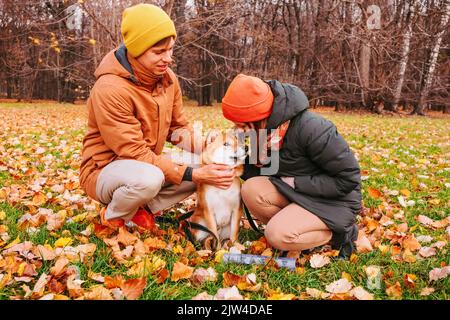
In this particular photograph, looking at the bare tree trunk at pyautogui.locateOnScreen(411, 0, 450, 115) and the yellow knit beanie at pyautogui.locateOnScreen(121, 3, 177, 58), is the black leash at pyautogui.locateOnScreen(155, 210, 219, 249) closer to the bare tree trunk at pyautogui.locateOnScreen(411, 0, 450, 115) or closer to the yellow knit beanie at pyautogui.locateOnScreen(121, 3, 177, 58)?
the yellow knit beanie at pyautogui.locateOnScreen(121, 3, 177, 58)

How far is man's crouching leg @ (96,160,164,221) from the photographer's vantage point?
8.83ft

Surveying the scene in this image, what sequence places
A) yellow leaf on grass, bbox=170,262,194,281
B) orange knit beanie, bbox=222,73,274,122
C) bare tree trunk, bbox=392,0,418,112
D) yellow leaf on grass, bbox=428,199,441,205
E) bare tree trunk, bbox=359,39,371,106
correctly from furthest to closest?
bare tree trunk, bbox=359,39,371,106
bare tree trunk, bbox=392,0,418,112
yellow leaf on grass, bbox=428,199,441,205
orange knit beanie, bbox=222,73,274,122
yellow leaf on grass, bbox=170,262,194,281

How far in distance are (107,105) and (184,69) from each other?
26.6 metres

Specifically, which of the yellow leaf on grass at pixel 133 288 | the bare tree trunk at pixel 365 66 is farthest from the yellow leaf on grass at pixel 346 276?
the bare tree trunk at pixel 365 66

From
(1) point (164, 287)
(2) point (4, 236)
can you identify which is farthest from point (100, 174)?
(1) point (164, 287)

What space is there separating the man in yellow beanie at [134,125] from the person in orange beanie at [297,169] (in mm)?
352

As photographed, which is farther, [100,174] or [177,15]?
[177,15]

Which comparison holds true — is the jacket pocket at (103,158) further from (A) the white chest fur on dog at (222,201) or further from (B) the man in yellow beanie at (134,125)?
(A) the white chest fur on dog at (222,201)

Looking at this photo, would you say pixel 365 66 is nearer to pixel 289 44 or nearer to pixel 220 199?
pixel 289 44

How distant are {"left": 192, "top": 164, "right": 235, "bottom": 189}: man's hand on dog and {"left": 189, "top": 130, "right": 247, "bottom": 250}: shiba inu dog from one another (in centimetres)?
6

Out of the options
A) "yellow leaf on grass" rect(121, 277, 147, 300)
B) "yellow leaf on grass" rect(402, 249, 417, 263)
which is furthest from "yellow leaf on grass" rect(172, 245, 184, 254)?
"yellow leaf on grass" rect(402, 249, 417, 263)

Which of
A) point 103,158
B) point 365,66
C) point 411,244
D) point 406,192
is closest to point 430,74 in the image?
point 365,66
